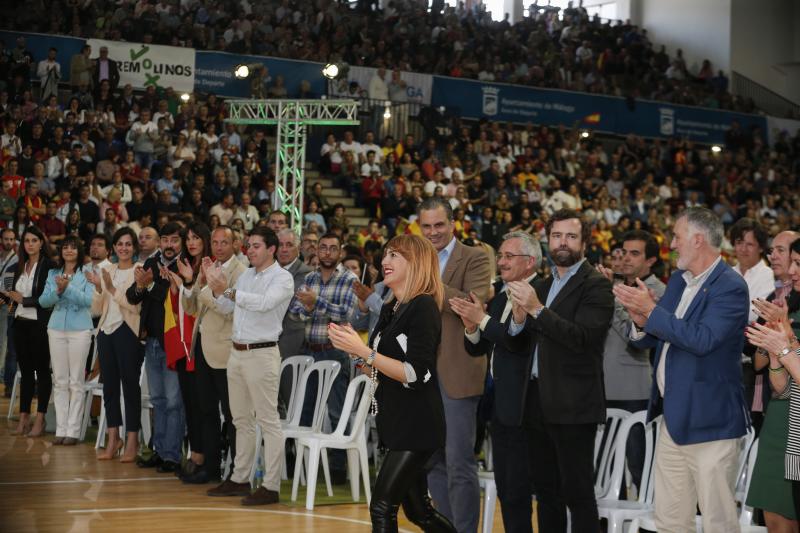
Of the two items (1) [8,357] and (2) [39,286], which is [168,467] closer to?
(2) [39,286]

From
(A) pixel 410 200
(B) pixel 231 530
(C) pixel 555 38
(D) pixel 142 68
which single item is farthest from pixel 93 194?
(C) pixel 555 38

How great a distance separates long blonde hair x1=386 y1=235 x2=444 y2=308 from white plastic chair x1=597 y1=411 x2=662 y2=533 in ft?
4.10

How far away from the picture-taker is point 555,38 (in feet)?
87.0

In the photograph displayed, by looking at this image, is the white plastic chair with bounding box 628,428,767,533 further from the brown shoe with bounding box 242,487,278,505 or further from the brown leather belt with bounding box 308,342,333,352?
the brown leather belt with bounding box 308,342,333,352

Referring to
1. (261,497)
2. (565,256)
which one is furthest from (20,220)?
(565,256)

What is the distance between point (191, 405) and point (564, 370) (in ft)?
11.7

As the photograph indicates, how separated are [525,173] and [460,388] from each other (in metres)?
15.1

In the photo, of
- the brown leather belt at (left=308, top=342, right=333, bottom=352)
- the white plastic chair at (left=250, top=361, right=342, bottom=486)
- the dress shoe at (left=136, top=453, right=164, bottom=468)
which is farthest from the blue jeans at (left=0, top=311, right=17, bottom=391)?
the white plastic chair at (left=250, top=361, right=342, bottom=486)

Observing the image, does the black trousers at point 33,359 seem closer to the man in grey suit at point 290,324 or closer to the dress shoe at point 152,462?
the dress shoe at point 152,462

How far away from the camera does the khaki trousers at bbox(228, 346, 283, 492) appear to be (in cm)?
675

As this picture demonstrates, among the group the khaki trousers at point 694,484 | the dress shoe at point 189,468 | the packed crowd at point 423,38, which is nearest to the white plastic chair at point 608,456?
the khaki trousers at point 694,484

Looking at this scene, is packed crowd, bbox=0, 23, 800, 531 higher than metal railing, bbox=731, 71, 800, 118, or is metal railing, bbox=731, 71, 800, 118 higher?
metal railing, bbox=731, 71, 800, 118

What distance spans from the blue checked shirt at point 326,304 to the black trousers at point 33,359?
2559 millimetres

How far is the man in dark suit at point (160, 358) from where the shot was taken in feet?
25.4
